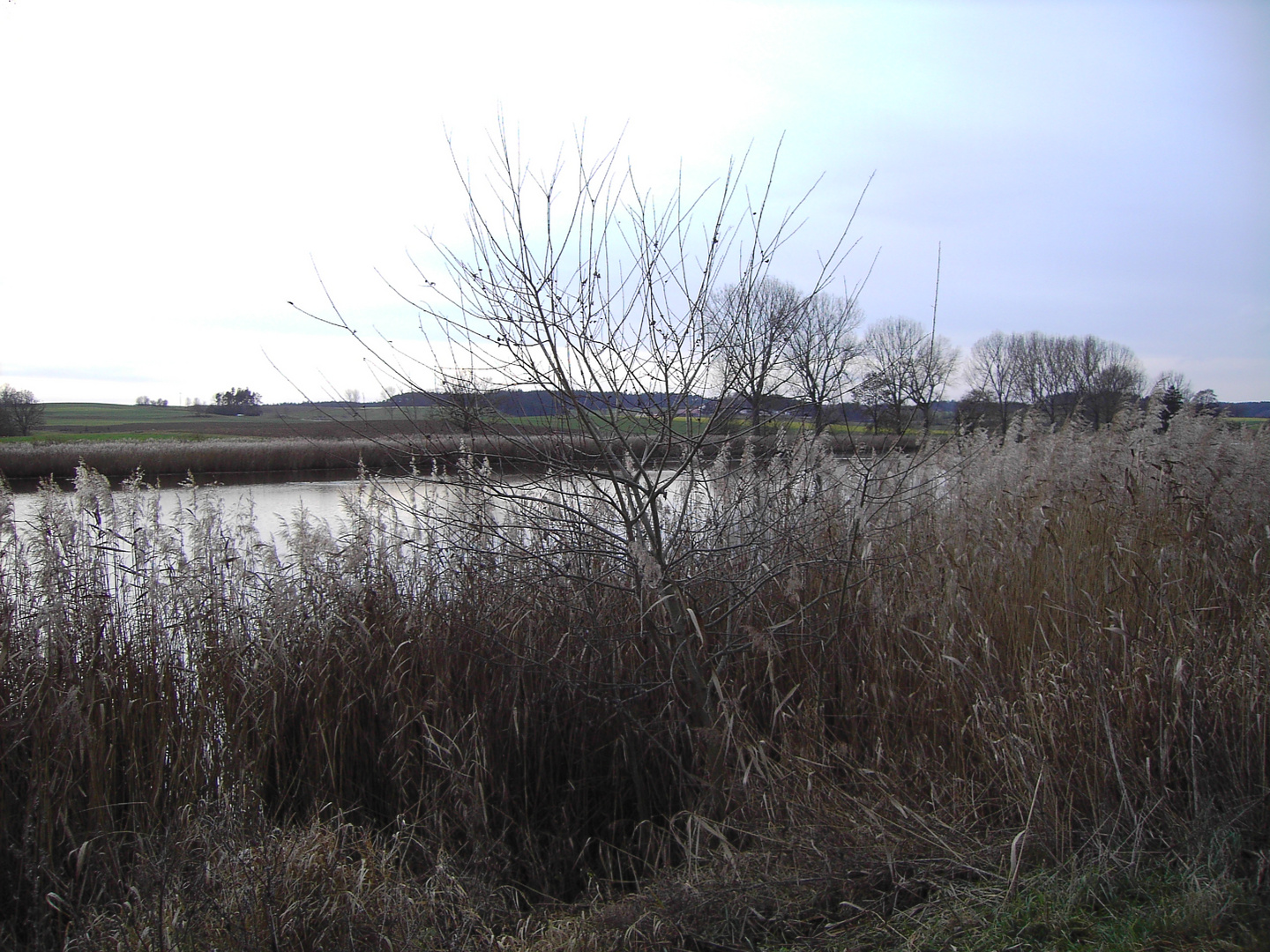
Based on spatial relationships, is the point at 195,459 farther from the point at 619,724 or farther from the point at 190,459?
the point at 619,724

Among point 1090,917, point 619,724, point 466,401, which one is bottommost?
point 619,724

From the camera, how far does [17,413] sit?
81.2ft

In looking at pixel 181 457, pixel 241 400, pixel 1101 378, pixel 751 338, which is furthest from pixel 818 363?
pixel 1101 378

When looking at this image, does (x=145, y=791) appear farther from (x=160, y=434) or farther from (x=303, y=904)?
(x=160, y=434)

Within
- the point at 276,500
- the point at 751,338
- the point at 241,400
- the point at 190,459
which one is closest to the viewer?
the point at 751,338

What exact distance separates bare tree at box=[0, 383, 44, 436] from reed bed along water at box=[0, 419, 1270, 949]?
25181 millimetres

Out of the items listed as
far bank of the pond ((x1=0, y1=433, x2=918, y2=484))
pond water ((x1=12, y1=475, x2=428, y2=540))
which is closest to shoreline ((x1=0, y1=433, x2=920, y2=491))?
far bank of the pond ((x1=0, y1=433, x2=918, y2=484))

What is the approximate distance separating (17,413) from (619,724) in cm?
2975

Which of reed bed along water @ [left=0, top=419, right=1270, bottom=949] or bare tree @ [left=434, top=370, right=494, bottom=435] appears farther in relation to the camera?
bare tree @ [left=434, top=370, right=494, bottom=435]

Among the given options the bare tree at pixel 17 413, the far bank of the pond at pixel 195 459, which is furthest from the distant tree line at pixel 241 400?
the bare tree at pixel 17 413

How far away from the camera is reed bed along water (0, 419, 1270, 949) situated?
2.31m

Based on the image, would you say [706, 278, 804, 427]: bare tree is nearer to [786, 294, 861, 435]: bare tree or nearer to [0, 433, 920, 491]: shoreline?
[786, 294, 861, 435]: bare tree

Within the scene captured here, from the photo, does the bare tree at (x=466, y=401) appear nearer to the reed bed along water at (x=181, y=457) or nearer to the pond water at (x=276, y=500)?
the reed bed along water at (x=181, y=457)

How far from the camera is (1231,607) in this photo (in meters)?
3.55
